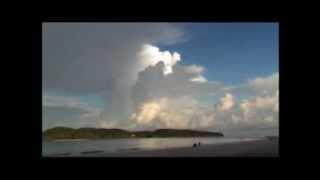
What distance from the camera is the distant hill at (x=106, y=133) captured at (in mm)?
3615

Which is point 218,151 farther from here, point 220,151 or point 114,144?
point 114,144

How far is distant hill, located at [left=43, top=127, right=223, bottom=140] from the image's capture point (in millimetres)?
3615

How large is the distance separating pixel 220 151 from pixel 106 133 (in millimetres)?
998

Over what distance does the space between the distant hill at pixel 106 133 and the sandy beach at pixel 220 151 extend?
127mm

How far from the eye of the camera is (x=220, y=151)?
3617mm

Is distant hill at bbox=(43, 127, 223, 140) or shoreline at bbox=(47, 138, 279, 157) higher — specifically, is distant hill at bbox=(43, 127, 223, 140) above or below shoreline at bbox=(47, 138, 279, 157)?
above

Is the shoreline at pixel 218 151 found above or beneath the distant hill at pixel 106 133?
beneath

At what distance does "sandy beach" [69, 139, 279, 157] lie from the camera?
354 centimetres

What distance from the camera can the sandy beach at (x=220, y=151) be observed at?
354cm

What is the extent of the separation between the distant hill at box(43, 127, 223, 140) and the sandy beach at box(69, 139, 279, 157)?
127 mm
